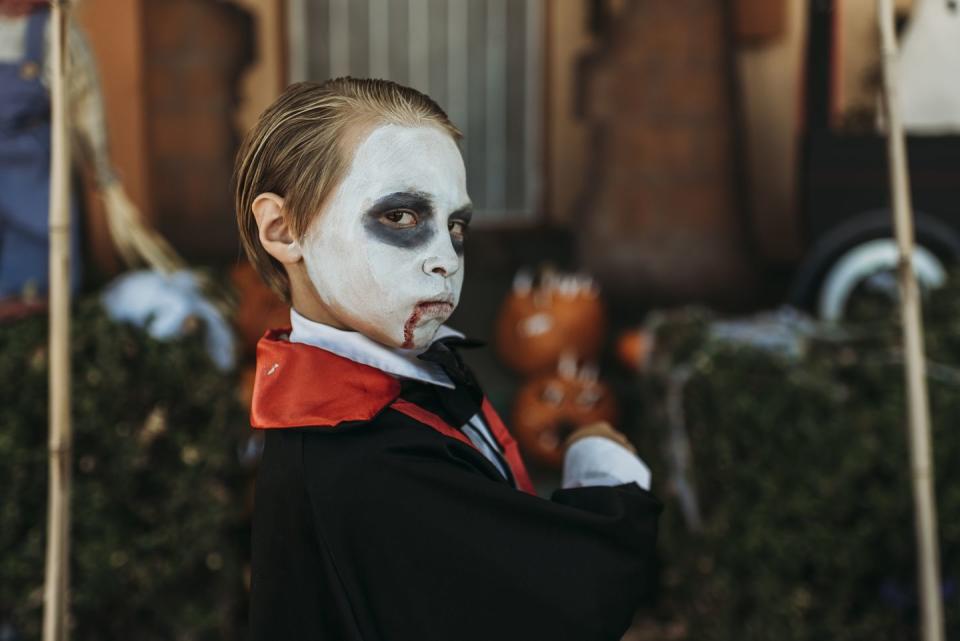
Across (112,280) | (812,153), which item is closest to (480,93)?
(812,153)

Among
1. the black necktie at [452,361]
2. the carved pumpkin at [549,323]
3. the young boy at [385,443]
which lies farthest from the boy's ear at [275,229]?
the carved pumpkin at [549,323]

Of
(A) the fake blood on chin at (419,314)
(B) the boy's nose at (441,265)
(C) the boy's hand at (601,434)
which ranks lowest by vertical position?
(C) the boy's hand at (601,434)

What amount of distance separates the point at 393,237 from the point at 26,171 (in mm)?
2466

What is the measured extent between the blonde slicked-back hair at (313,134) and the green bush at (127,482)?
78.1 inches

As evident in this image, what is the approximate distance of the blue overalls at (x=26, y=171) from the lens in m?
3.26

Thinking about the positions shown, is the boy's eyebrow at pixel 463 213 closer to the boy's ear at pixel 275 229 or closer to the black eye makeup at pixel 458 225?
the black eye makeup at pixel 458 225

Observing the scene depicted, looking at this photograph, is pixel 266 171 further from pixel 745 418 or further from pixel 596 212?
pixel 596 212

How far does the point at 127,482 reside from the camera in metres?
3.25

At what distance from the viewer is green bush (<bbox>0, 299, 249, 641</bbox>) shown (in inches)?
125

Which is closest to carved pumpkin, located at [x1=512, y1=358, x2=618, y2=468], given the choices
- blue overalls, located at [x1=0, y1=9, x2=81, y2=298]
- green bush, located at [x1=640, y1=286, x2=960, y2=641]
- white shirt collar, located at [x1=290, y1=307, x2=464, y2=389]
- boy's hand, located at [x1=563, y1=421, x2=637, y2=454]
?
green bush, located at [x1=640, y1=286, x2=960, y2=641]

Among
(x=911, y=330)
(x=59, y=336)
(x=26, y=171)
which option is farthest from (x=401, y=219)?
(x=26, y=171)

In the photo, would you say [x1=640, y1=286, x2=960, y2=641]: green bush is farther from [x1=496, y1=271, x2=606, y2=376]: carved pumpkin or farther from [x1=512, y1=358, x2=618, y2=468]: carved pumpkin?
[x1=496, y1=271, x2=606, y2=376]: carved pumpkin

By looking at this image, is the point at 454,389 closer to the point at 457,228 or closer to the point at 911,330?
the point at 457,228

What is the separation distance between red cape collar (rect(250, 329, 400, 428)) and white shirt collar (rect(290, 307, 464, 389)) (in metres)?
0.01
